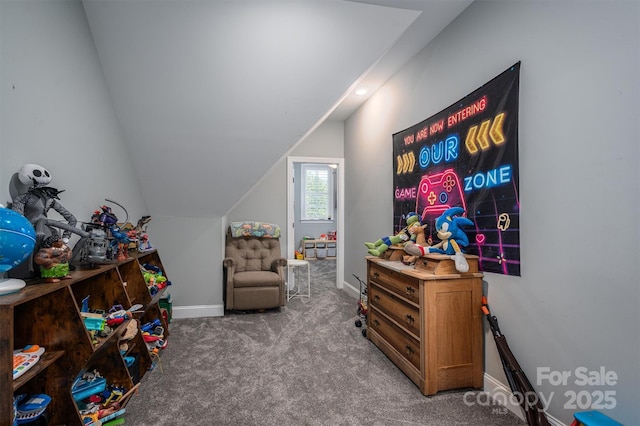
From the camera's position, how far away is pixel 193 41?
73.5 inches

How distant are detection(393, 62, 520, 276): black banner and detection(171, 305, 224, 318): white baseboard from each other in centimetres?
253

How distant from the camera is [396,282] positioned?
7.61 ft

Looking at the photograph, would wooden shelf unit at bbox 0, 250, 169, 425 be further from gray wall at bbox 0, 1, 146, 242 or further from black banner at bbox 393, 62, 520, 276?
black banner at bbox 393, 62, 520, 276

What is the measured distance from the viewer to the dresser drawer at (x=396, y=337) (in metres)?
2.06

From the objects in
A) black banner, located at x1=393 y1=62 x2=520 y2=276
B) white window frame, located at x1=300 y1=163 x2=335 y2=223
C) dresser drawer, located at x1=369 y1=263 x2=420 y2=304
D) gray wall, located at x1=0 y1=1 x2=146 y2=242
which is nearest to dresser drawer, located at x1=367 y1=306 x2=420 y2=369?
dresser drawer, located at x1=369 y1=263 x2=420 y2=304

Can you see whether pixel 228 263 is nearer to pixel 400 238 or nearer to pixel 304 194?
pixel 400 238

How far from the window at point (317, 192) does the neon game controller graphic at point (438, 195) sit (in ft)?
18.1

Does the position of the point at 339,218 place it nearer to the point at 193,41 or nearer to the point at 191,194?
the point at 191,194

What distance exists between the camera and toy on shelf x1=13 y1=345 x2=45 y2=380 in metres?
1.07

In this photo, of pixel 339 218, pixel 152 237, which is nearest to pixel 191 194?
pixel 152 237

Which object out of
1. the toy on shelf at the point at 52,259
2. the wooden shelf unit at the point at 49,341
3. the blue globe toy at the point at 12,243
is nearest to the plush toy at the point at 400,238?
the wooden shelf unit at the point at 49,341

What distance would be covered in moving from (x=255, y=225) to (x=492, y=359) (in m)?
2.97

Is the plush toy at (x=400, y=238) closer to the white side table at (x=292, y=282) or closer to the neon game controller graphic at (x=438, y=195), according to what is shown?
the neon game controller graphic at (x=438, y=195)

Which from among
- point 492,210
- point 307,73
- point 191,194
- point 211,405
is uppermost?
point 307,73
